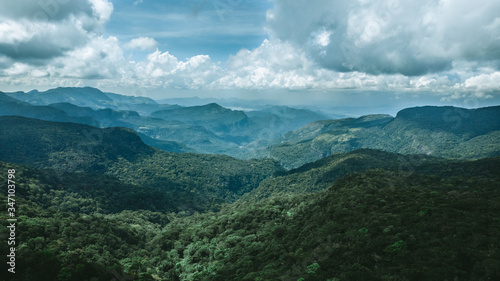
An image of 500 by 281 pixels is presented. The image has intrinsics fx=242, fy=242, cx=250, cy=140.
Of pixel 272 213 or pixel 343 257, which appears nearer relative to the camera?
pixel 343 257

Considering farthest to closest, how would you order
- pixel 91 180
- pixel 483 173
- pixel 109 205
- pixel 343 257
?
1. pixel 91 180
2. pixel 109 205
3. pixel 483 173
4. pixel 343 257

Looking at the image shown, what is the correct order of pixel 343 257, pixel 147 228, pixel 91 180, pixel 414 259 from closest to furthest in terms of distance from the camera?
pixel 414 259 < pixel 343 257 < pixel 147 228 < pixel 91 180

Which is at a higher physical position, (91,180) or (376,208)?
(376,208)

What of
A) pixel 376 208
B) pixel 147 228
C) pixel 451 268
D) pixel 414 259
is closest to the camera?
pixel 451 268

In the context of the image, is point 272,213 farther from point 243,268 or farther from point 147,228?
point 147,228

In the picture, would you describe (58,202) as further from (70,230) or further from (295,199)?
(295,199)

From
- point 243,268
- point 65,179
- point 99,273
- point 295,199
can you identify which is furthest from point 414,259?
point 65,179

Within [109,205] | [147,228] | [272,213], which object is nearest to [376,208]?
[272,213]

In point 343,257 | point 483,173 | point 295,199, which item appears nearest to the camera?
point 343,257


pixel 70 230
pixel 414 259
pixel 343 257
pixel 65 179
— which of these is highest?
pixel 414 259
